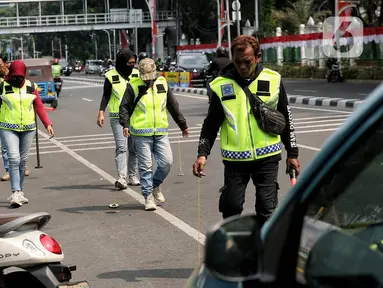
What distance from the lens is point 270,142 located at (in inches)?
239

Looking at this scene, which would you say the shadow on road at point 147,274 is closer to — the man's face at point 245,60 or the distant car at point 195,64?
the man's face at point 245,60

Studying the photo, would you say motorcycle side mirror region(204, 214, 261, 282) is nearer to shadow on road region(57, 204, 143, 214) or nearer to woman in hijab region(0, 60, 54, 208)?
shadow on road region(57, 204, 143, 214)

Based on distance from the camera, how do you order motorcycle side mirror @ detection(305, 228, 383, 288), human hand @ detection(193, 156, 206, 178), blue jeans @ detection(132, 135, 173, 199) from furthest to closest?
blue jeans @ detection(132, 135, 173, 199) < human hand @ detection(193, 156, 206, 178) < motorcycle side mirror @ detection(305, 228, 383, 288)

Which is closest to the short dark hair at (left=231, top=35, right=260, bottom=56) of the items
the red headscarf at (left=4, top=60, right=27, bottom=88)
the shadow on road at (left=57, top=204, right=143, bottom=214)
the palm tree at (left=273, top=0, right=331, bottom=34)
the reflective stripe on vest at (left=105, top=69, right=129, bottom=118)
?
the shadow on road at (left=57, top=204, right=143, bottom=214)

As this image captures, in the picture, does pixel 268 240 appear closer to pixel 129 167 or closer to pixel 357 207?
pixel 357 207

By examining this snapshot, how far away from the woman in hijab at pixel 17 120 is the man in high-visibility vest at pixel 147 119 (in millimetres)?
1429

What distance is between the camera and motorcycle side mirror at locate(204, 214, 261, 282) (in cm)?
232

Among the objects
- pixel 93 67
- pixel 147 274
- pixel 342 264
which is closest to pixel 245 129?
pixel 147 274

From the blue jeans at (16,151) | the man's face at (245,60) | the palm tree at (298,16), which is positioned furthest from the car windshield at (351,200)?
the palm tree at (298,16)

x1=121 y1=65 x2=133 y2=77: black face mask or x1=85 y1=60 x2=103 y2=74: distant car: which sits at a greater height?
x1=121 y1=65 x2=133 y2=77: black face mask

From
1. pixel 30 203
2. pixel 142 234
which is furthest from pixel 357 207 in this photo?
pixel 30 203

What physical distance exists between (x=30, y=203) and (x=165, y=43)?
87160 mm

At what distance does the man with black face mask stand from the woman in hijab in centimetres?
Answer: 118

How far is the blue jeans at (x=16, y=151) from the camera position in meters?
10.5
